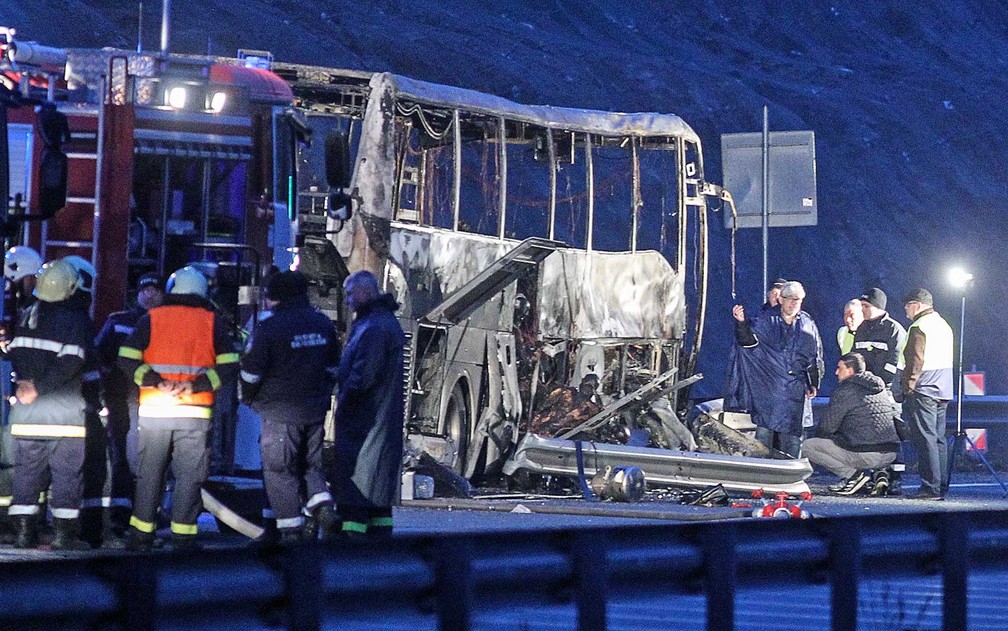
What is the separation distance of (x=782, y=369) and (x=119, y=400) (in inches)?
319

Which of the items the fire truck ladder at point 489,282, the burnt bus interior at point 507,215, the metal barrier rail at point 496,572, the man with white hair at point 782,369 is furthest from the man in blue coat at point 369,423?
the man with white hair at point 782,369

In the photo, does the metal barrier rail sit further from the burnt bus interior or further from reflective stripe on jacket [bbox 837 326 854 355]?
reflective stripe on jacket [bbox 837 326 854 355]

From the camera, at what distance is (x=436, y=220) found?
1864 cm

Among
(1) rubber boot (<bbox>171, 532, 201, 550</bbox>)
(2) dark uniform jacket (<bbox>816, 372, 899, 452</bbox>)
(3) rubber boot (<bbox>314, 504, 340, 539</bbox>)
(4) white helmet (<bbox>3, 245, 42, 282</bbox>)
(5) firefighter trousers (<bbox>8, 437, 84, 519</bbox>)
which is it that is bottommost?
(1) rubber boot (<bbox>171, 532, 201, 550</bbox>)

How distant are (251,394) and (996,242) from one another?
44327 millimetres

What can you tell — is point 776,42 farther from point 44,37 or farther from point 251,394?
point 251,394

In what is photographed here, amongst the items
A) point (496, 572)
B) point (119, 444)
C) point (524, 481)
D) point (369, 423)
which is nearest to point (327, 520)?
point (369, 423)

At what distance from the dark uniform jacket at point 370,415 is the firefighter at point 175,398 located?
777 mm

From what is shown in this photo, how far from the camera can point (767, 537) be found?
627 centimetres

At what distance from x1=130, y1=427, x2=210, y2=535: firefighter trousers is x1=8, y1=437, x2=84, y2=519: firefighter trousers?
0.35 metres

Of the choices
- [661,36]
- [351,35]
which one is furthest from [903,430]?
[661,36]

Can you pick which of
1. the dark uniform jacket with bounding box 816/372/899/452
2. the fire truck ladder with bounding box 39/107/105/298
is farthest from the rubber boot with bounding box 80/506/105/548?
the dark uniform jacket with bounding box 816/372/899/452

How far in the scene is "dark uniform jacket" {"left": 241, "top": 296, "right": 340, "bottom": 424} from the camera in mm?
10852

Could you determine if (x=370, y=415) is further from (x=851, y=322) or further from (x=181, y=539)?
(x=851, y=322)
